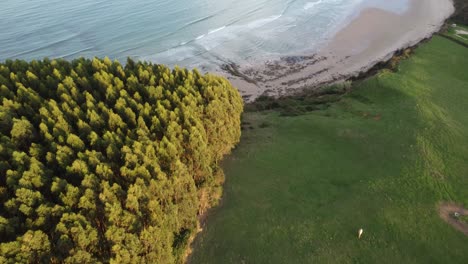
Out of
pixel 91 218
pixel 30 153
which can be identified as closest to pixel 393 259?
pixel 91 218

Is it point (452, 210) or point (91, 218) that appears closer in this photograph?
point (91, 218)

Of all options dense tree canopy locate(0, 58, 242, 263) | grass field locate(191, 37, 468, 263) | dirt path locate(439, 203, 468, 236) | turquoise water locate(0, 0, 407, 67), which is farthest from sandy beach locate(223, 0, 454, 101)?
dirt path locate(439, 203, 468, 236)

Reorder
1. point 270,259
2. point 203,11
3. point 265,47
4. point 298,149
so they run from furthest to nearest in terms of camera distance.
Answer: point 203,11 → point 265,47 → point 298,149 → point 270,259

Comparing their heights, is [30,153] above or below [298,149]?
above

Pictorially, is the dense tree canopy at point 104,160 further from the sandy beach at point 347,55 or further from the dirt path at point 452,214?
the sandy beach at point 347,55

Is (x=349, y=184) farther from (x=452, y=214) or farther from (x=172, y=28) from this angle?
(x=172, y=28)

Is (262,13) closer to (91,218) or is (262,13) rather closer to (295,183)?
(295,183)

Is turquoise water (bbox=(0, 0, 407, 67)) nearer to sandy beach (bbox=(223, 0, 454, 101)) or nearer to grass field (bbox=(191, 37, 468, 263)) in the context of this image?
sandy beach (bbox=(223, 0, 454, 101))

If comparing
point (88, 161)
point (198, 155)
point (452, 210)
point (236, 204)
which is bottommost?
point (452, 210)
